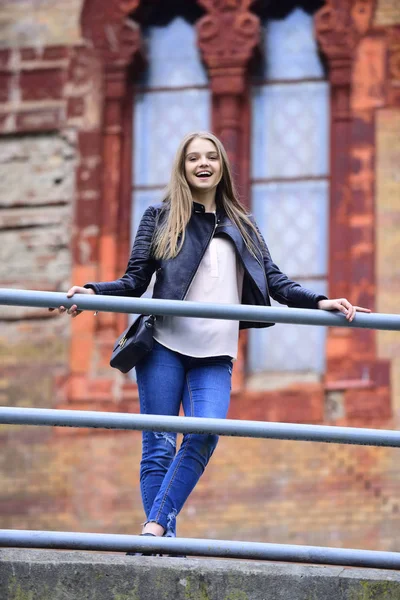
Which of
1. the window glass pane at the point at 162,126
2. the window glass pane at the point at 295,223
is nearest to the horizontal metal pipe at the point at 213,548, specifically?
the window glass pane at the point at 295,223

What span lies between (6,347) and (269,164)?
2349 millimetres

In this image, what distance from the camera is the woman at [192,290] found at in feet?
15.4

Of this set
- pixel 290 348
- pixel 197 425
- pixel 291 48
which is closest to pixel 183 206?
pixel 197 425

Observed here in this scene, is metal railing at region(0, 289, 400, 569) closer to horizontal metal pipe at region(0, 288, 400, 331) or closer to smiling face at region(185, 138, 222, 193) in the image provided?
horizontal metal pipe at region(0, 288, 400, 331)

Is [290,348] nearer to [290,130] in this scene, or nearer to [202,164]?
[290,130]

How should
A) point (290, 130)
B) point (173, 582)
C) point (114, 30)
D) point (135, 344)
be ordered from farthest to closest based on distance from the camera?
point (114, 30) → point (290, 130) → point (135, 344) → point (173, 582)

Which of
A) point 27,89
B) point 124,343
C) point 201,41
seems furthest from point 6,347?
point 124,343

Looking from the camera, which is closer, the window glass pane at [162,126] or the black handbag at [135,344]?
the black handbag at [135,344]

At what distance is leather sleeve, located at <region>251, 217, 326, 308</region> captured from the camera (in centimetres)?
482

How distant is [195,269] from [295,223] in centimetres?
595

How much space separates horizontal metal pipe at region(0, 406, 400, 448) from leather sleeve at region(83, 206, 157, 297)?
0.63 meters

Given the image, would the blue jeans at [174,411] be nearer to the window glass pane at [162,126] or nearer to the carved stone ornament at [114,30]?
the window glass pane at [162,126]

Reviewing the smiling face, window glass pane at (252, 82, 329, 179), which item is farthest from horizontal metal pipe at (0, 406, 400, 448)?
window glass pane at (252, 82, 329, 179)

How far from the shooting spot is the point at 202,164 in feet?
16.3
